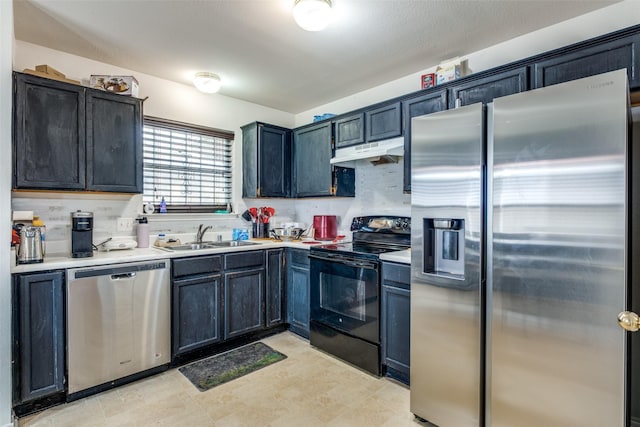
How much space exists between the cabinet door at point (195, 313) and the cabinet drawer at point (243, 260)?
0.55 feet

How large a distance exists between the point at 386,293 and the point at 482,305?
85 centimetres

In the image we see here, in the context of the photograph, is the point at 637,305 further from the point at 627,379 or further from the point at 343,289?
the point at 343,289

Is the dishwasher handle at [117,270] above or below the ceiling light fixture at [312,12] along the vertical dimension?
below

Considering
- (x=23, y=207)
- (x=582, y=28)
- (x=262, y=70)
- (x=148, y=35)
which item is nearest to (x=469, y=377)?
(x=582, y=28)

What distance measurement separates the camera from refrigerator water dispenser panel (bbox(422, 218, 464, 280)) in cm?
188

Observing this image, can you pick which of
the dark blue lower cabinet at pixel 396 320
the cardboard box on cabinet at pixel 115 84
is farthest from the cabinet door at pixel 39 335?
the dark blue lower cabinet at pixel 396 320

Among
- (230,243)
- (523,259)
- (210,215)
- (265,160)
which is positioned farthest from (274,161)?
(523,259)

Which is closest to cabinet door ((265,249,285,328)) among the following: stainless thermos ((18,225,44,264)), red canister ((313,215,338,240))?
red canister ((313,215,338,240))

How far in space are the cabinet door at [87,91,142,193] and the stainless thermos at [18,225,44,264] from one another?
0.50 m

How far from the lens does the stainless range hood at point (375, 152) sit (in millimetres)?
2787

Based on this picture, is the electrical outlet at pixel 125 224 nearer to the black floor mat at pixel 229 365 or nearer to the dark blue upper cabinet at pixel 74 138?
the dark blue upper cabinet at pixel 74 138

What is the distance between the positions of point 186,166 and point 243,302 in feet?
5.28

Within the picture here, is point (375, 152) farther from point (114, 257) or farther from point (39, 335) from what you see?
point (39, 335)

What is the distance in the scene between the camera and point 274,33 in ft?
7.81
